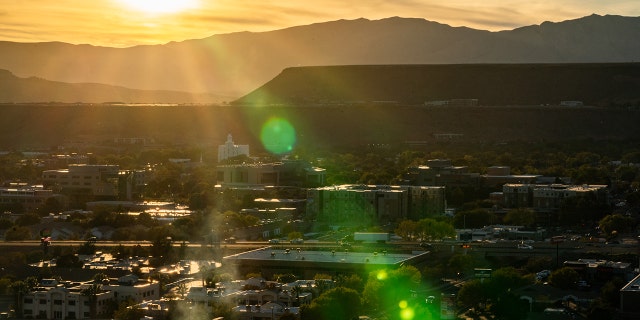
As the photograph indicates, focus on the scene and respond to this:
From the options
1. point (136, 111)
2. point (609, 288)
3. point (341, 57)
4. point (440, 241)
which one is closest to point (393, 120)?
point (136, 111)

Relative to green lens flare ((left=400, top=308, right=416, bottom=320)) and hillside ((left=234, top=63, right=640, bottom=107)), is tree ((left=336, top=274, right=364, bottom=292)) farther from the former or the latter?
hillside ((left=234, top=63, right=640, bottom=107))

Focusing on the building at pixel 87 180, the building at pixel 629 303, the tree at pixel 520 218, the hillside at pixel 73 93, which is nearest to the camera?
the building at pixel 629 303

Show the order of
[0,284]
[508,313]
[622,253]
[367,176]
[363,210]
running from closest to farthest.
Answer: [508,313] → [0,284] → [622,253] → [363,210] → [367,176]

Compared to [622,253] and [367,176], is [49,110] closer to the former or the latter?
[367,176]

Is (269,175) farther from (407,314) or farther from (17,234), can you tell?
(407,314)

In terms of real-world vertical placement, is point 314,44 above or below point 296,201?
above

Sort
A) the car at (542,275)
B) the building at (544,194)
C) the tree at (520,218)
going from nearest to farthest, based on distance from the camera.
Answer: the car at (542,275)
the tree at (520,218)
the building at (544,194)

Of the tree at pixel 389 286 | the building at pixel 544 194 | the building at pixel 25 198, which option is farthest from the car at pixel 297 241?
the building at pixel 25 198

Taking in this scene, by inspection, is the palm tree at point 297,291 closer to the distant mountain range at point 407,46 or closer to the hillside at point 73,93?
the distant mountain range at point 407,46
